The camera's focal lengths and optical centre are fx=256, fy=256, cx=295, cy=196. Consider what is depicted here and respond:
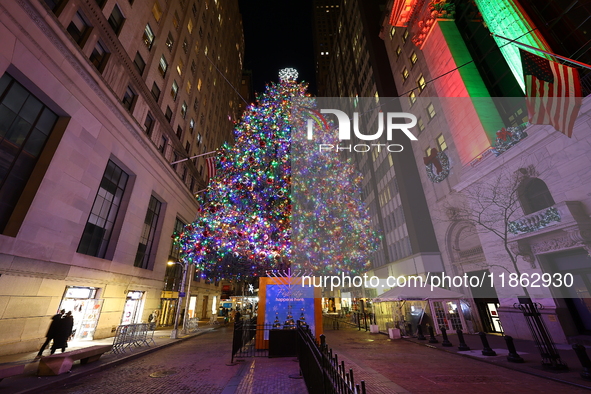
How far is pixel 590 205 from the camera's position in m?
11.7

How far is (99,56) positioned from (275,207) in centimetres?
1385

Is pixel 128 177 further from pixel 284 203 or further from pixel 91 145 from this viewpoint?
pixel 284 203

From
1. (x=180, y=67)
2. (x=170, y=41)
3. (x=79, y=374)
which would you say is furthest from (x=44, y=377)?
(x=180, y=67)

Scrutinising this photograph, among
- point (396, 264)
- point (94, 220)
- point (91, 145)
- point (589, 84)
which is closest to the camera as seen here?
point (589, 84)

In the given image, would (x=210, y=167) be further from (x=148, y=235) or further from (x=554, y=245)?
(x=554, y=245)

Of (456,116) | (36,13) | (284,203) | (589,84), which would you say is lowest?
(284,203)

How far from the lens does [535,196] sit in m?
14.9

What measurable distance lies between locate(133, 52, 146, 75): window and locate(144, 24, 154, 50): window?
166 cm

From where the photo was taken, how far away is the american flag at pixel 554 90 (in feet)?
36.9

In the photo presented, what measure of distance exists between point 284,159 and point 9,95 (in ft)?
41.7

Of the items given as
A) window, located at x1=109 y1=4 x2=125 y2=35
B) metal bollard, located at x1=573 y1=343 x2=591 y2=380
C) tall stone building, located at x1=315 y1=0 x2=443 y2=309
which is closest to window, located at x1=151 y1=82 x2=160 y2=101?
window, located at x1=109 y1=4 x2=125 y2=35

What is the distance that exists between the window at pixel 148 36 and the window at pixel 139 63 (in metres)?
1.66

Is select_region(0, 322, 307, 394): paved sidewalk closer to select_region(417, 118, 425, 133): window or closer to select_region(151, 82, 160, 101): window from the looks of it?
select_region(151, 82, 160, 101): window

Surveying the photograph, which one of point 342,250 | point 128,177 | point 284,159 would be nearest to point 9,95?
point 128,177
